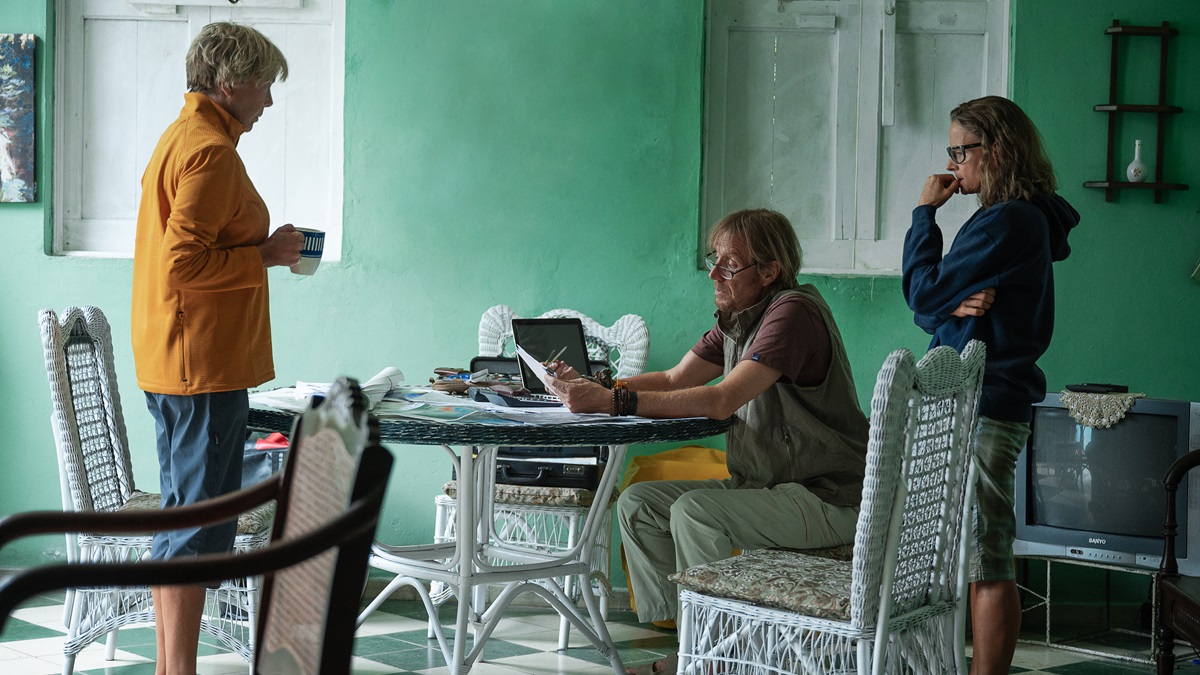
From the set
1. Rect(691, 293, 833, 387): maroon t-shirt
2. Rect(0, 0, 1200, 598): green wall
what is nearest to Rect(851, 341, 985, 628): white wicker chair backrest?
Rect(691, 293, 833, 387): maroon t-shirt

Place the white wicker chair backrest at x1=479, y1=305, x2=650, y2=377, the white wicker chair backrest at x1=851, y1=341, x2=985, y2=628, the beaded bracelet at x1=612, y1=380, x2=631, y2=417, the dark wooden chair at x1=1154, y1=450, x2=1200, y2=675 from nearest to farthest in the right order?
the white wicker chair backrest at x1=851, y1=341, x2=985, y2=628
the dark wooden chair at x1=1154, y1=450, x2=1200, y2=675
the beaded bracelet at x1=612, y1=380, x2=631, y2=417
the white wicker chair backrest at x1=479, y1=305, x2=650, y2=377

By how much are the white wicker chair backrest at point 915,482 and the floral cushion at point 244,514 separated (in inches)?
62.0

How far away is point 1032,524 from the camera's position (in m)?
3.75

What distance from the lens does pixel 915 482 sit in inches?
84.8

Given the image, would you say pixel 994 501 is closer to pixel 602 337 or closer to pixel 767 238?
pixel 767 238

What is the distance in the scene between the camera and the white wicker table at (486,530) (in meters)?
2.41

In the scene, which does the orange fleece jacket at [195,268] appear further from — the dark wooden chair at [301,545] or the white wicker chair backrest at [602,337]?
the white wicker chair backrest at [602,337]

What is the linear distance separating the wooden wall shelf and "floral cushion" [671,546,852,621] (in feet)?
7.58

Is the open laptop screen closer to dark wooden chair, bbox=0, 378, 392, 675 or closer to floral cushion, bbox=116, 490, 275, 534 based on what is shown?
floral cushion, bbox=116, 490, 275, 534

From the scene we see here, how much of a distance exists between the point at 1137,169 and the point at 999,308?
5.79 ft

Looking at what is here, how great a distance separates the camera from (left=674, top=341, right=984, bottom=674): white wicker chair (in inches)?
81.7

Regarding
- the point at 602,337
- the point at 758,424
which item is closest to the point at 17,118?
the point at 602,337

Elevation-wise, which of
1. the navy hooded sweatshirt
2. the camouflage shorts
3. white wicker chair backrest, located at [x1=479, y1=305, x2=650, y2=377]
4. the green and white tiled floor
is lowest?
the green and white tiled floor

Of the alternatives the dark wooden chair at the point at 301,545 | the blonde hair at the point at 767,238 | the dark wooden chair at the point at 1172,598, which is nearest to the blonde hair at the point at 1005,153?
the blonde hair at the point at 767,238
